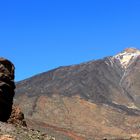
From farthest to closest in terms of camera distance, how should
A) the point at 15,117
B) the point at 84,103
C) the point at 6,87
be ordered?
the point at 84,103 < the point at 15,117 < the point at 6,87

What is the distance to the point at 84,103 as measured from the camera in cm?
13212

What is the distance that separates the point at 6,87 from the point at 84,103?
349 ft

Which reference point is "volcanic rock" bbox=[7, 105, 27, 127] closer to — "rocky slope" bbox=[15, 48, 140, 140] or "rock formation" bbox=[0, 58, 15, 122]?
"rock formation" bbox=[0, 58, 15, 122]

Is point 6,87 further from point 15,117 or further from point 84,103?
point 84,103

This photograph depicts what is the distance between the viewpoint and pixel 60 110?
125750 mm

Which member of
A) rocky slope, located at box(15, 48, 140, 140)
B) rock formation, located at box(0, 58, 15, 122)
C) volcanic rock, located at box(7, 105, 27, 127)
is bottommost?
volcanic rock, located at box(7, 105, 27, 127)

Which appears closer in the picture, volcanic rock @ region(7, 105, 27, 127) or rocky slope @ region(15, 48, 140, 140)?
volcanic rock @ region(7, 105, 27, 127)

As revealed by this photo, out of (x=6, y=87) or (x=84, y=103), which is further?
(x=84, y=103)

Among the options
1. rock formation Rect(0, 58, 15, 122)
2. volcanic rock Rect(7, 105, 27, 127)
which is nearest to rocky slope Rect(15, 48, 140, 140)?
volcanic rock Rect(7, 105, 27, 127)

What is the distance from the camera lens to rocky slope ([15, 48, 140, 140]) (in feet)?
370

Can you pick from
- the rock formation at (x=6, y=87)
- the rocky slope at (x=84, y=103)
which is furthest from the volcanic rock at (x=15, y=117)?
the rocky slope at (x=84, y=103)

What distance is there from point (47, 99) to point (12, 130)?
111m

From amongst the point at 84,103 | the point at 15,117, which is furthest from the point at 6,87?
the point at 84,103

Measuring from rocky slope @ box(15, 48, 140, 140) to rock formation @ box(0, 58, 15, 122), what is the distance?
3932cm
